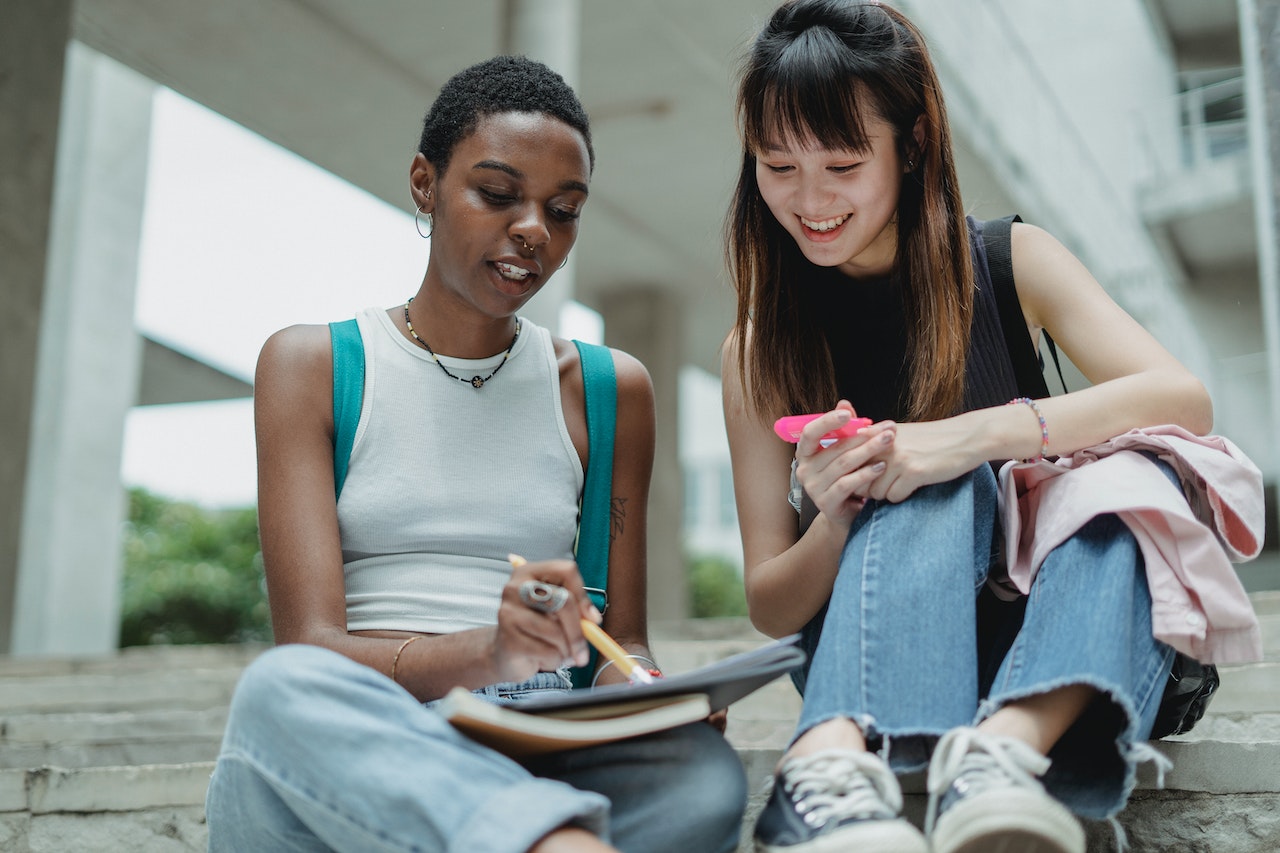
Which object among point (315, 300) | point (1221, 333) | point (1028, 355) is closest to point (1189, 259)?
point (1221, 333)

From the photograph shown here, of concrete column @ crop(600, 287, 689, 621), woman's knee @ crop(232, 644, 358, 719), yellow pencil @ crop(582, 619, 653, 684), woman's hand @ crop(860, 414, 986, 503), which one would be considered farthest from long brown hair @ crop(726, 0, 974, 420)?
concrete column @ crop(600, 287, 689, 621)

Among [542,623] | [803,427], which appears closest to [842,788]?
[542,623]

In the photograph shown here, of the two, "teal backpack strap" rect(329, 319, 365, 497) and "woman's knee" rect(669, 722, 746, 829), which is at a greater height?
"teal backpack strap" rect(329, 319, 365, 497)

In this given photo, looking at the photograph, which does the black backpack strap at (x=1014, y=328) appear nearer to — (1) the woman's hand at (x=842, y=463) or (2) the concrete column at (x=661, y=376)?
(1) the woman's hand at (x=842, y=463)

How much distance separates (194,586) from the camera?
14.3m

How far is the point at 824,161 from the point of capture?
1810mm

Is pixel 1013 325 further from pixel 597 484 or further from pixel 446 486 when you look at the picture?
pixel 446 486

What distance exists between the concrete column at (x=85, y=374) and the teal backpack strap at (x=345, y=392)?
7.88 meters

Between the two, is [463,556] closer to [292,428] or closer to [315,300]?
[292,428]

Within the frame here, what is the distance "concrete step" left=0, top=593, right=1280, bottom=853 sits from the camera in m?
1.67

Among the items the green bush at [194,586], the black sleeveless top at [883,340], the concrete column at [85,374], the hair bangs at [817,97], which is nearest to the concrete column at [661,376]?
the concrete column at [85,374]

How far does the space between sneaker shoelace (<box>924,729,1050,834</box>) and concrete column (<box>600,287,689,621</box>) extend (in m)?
10.1

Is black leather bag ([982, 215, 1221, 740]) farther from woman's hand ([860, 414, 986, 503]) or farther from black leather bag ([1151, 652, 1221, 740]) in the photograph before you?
woman's hand ([860, 414, 986, 503])

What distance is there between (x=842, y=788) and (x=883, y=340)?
811 millimetres
